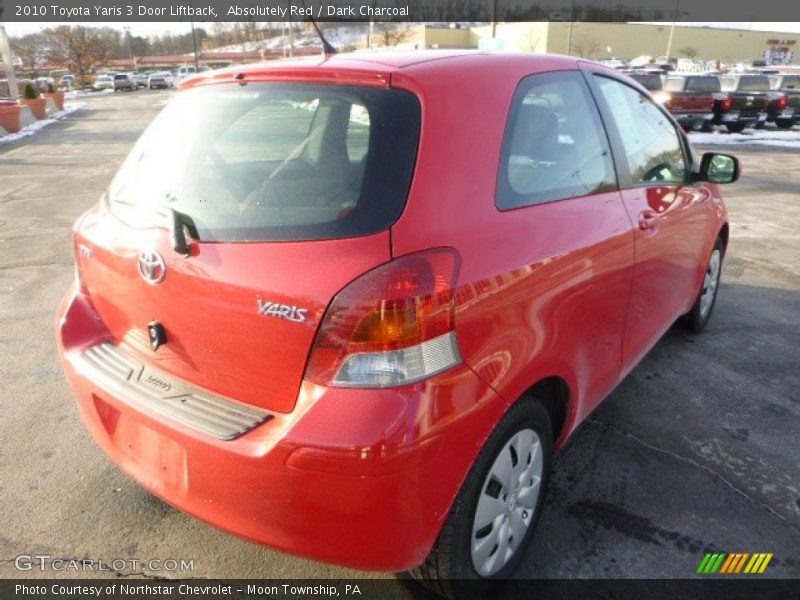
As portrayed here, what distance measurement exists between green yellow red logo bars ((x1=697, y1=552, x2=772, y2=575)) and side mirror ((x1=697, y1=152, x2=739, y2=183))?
2080 mm

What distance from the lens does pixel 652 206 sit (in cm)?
289

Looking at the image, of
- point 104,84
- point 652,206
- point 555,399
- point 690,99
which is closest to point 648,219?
point 652,206

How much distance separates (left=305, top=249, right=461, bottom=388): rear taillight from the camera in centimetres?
165

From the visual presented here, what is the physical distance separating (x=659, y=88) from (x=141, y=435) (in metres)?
21.3

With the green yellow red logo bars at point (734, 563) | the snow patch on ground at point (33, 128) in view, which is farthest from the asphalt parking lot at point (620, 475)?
the snow patch on ground at point (33, 128)

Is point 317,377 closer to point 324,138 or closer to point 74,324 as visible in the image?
point 324,138

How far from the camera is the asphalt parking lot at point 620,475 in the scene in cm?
238

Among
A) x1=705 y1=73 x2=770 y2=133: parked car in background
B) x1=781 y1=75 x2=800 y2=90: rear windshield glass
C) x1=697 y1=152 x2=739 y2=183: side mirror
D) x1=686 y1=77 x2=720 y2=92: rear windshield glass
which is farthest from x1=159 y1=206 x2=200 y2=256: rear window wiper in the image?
x1=781 y1=75 x2=800 y2=90: rear windshield glass

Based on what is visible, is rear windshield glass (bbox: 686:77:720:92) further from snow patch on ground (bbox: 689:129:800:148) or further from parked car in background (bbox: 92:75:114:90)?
parked car in background (bbox: 92:75:114:90)

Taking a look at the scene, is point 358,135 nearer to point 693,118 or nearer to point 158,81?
point 693,118

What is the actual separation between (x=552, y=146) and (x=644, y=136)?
3.39 feet

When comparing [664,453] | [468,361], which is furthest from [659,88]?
[468,361]

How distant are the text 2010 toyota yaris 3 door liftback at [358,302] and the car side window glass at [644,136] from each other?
36cm

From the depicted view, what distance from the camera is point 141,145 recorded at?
2.48 metres
